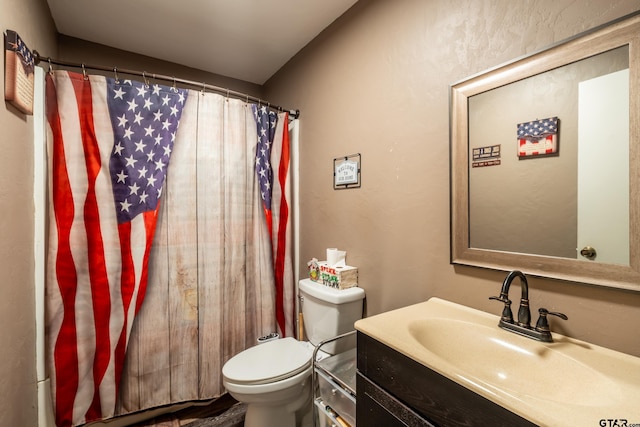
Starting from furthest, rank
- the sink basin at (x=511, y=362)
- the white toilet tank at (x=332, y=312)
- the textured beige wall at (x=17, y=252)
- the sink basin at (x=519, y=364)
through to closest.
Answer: the white toilet tank at (x=332, y=312)
the textured beige wall at (x=17, y=252)
the sink basin at (x=511, y=362)
the sink basin at (x=519, y=364)

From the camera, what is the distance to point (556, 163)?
3.08 ft

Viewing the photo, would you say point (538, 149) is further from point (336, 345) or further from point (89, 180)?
point (89, 180)

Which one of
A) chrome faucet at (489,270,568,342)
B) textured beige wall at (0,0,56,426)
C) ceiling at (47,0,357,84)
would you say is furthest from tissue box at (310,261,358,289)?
ceiling at (47,0,357,84)

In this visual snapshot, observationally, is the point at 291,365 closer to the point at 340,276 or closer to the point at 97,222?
the point at 340,276

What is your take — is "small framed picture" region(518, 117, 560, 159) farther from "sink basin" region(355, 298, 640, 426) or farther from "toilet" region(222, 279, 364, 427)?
"toilet" region(222, 279, 364, 427)

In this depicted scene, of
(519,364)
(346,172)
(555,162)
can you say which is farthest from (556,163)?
(346,172)

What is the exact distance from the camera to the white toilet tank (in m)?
1.58

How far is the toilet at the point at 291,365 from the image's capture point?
4.69 feet

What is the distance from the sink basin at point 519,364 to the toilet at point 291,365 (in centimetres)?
54

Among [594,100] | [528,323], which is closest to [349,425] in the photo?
[528,323]

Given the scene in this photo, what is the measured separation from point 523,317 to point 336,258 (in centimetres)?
103

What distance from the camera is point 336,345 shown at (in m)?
1.58

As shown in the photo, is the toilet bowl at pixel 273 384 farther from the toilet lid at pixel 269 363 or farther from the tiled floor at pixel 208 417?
the tiled floor at pixel 208 417

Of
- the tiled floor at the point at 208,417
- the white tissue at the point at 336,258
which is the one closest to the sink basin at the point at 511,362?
the white tissue at the point at 336,258
